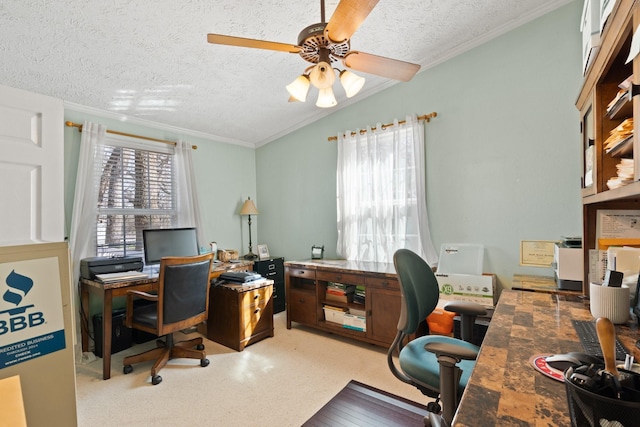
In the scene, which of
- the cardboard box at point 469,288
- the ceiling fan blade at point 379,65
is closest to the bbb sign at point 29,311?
→ the ceiling fan blade at point 379,65

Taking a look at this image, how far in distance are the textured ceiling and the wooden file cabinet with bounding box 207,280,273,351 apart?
6.36 feet

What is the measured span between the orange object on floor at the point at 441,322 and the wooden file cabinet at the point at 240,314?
1583mm

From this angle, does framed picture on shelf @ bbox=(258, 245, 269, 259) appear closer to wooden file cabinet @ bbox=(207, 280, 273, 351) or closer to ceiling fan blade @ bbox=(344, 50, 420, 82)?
wooden file cabinet @ bbox=(207, 280, 273, 351)

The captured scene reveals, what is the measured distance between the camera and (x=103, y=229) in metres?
2.89

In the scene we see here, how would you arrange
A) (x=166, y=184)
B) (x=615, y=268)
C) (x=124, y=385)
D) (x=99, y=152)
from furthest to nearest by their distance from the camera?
(x=166, y=184)
(x=99, y=152)
(x=124, y=385)
(x=615, y=268)

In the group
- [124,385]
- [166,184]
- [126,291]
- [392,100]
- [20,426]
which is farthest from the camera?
[166,184]

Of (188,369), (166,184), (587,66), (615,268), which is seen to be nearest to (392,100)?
(587,66)

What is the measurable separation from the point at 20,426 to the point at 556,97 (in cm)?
337

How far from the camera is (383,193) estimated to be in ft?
10.1

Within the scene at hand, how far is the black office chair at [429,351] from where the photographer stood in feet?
3.67

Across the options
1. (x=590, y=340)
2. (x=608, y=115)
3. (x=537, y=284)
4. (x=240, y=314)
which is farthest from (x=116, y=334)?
(x=608, y=115)

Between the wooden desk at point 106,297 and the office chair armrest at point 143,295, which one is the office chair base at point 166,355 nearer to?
the wooden desk at point 106,297

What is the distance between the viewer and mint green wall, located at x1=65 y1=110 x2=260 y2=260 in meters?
3.64

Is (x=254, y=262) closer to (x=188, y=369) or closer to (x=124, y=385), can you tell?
(x=188, y=369)
